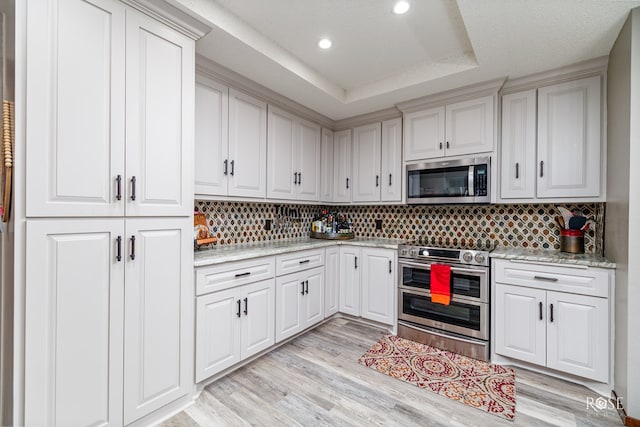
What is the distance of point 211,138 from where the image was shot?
7.77ft

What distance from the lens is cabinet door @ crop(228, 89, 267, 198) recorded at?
2531mm

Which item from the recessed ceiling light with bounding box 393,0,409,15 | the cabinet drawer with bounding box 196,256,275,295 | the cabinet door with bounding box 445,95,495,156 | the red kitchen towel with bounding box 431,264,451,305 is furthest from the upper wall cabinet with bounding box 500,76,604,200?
the cabinet drawer with bounding box 196,256,275,295

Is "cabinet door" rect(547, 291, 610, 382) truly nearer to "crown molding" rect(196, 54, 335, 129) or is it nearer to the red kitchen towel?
the red kitchen towel

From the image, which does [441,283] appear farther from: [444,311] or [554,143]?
[554,143]

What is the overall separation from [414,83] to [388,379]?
8.38 feet

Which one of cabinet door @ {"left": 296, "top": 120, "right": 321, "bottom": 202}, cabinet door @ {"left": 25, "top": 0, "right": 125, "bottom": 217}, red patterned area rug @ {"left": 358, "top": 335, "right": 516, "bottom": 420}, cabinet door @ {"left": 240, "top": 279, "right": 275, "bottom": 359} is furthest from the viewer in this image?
cabinet door @ {"left": 296, "top": 120, "right": 321, "bottom": 202}

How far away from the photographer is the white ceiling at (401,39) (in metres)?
1.78

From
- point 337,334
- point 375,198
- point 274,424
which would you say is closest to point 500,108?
point 375,198

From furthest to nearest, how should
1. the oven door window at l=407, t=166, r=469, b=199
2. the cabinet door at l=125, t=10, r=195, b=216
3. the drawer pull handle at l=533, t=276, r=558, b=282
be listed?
1. the oven door window at l=407, t=166, r=469, b=199
2. the drawer pull handle at l=533, t=276, r=558, b=282
3. the cabinet door at l=125, t=10, r=195, b=216

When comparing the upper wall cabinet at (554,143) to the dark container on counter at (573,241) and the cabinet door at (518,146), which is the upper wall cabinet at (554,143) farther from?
the dark container on counter at (573,241)

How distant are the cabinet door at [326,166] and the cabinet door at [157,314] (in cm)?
200

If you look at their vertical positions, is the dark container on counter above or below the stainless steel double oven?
above

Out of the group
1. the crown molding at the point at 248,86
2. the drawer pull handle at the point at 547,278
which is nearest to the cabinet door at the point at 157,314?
the crown molding at the point at 248,86

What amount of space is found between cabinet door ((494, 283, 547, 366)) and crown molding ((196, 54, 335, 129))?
2603mm
